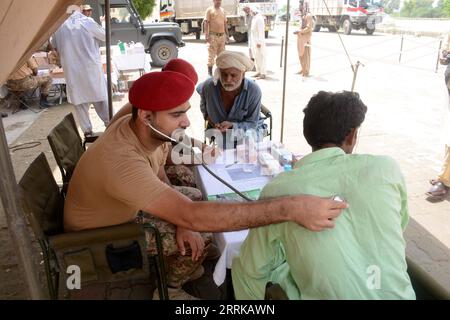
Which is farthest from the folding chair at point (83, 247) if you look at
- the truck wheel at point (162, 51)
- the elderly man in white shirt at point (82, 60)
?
the truck wheel at point (162, 51)

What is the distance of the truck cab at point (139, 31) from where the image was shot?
32.8 ft

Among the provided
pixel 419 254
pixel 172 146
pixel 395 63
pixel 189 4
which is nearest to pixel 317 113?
pixel 172 146

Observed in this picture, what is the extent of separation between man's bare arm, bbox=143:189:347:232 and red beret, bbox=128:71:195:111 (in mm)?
436

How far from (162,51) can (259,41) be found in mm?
3272

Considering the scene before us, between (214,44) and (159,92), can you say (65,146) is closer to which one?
(159,92)

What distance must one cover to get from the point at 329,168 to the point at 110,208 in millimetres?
1103

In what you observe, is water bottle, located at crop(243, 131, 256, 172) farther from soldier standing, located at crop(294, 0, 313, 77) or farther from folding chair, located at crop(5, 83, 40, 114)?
soldier standing, located at crop(294, 0, 313, 77)

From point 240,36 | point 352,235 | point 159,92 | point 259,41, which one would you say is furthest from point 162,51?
point 352,235

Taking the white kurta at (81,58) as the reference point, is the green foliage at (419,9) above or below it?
above

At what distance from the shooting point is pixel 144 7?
55.6 ft

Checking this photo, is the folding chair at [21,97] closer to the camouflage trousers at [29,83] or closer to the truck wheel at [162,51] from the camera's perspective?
the camouflage trousers at [29,83]

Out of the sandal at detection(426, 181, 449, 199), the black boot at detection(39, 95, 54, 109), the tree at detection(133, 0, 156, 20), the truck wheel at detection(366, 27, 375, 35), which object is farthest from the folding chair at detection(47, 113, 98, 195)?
the truck wheel at detection(366, 27, 375, 35)

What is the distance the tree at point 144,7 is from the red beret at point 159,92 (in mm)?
16434

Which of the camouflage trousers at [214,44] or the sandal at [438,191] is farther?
the camouflage trousers at [214,44]
